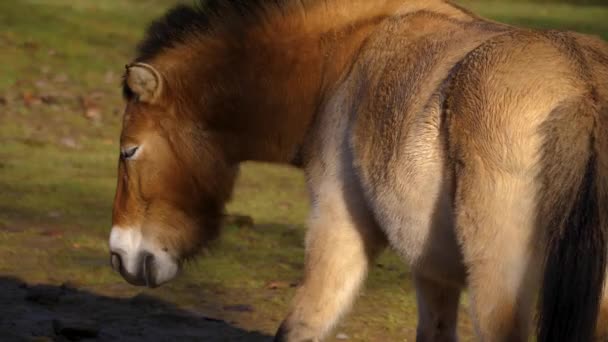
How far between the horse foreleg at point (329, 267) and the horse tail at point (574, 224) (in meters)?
1.12

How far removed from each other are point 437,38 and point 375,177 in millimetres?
558

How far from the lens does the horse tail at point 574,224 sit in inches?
132

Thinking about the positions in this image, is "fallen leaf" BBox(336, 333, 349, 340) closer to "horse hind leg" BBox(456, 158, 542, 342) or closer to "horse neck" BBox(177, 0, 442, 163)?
"horse neck" BBox(177, 0, 442, 163)

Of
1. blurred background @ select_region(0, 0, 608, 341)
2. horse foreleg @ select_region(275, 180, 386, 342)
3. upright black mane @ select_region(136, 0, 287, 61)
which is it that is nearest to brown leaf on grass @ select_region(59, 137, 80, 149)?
blurred background @ select_region(0, 0, 608, 341)

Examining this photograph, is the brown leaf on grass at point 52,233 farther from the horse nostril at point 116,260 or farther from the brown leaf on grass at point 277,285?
the horse nostril at point 116,260

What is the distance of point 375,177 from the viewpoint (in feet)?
13.3

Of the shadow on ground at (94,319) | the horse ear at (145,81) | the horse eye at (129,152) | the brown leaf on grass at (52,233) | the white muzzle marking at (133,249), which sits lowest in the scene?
the brown leaf on grass at (52,233)

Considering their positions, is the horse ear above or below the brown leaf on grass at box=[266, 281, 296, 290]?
above

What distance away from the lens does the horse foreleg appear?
4434 millimetres

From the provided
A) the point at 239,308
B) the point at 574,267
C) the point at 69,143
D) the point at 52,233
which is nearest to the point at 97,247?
the point at 52,233

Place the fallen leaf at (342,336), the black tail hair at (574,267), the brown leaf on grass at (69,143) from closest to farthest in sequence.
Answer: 1. the black tail hair at (574,267)
2. the fallen leaf at (342,336)
3. the brown leaf on grass at (69,143)

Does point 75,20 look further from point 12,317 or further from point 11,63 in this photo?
point 12,317

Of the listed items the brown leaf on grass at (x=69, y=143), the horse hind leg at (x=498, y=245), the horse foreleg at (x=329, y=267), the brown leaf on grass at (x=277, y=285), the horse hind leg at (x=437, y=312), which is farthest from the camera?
the brown leaf on grass at (x=69, y=143)

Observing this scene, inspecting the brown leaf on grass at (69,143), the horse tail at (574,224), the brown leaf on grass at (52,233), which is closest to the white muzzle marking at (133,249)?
the horse tail at (574,224)
